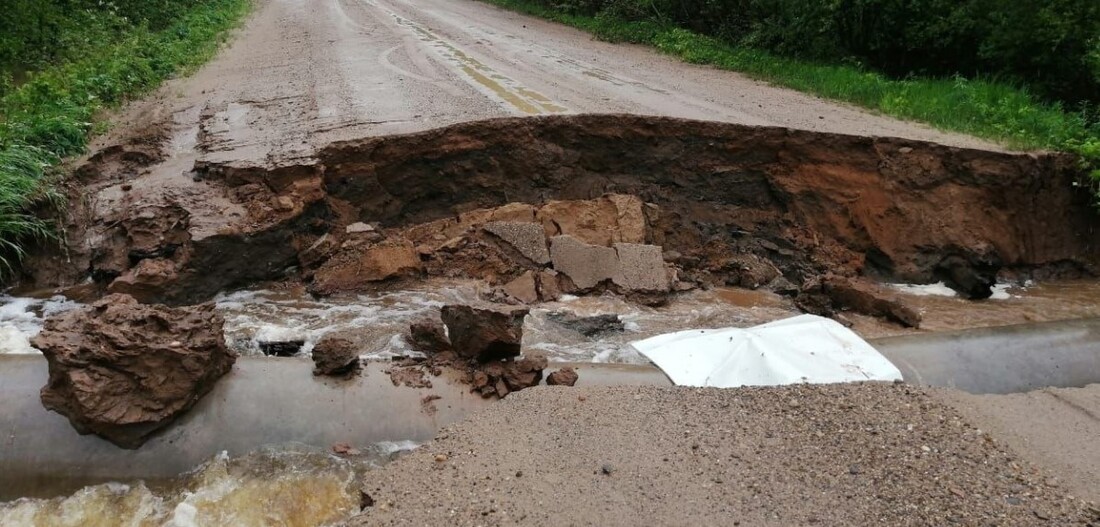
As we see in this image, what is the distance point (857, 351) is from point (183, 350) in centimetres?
400

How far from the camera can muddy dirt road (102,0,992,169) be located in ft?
24.8

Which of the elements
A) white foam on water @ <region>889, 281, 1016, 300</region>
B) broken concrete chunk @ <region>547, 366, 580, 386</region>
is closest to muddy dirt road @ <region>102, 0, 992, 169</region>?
white foam on water @ <region>889, 281, 1016, 300</region>

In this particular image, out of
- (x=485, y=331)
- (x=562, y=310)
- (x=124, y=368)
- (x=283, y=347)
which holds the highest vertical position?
(x=485, y=331)

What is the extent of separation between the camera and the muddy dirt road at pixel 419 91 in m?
7.56

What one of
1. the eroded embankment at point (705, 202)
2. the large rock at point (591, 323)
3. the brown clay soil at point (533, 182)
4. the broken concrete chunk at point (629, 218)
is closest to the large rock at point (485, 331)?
the large rock at point (591, 323)

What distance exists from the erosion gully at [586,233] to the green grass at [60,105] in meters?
0.26

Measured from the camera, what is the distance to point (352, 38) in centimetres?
1445

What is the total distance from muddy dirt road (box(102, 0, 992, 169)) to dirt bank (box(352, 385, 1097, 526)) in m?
4.00

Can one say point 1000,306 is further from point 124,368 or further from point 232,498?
point 124,368

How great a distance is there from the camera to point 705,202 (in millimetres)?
8023

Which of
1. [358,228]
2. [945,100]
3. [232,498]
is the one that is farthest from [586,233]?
[945,100]

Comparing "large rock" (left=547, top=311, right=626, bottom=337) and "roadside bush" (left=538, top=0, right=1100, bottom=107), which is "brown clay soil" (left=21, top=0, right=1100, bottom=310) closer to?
"large rock" (left=547, top=311, right=626, bottom=337)

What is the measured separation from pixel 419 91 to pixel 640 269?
399 centimetres

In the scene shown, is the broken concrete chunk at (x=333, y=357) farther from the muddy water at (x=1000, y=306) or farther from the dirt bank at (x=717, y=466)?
the muddy water at (x=1000, y=306)
